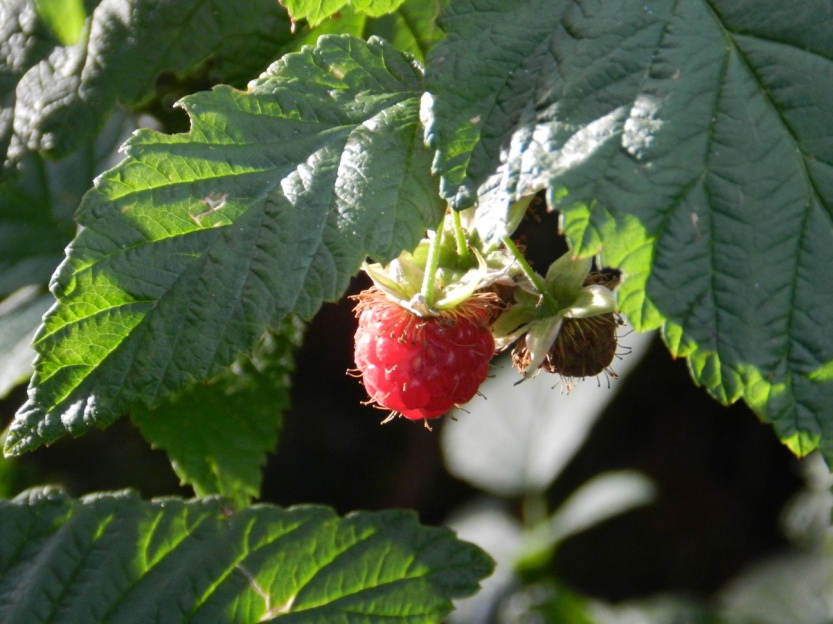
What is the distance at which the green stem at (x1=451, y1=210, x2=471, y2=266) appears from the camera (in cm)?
92

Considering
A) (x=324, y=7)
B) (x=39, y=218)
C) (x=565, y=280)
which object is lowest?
(x=565, y=280)

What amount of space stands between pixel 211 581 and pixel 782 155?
70cm

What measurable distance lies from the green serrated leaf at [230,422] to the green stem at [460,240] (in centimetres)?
33

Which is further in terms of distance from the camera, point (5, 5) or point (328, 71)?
point (5, 5)

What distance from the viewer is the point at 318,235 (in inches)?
32.7

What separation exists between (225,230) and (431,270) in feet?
0.67

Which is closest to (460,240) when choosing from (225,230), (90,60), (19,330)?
(225,230)

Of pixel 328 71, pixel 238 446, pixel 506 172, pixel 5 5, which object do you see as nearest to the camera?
pixel 506 172

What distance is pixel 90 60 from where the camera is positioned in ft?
3.30

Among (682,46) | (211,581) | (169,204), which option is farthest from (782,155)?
(211,581)

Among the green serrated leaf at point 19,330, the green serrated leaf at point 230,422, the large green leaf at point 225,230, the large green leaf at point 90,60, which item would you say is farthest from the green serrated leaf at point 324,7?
the green serrated leaf at point 19,330

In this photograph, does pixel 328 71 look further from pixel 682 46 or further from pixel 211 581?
pixel 211 581

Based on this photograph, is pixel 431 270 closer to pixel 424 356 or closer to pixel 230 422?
pixel 424 356

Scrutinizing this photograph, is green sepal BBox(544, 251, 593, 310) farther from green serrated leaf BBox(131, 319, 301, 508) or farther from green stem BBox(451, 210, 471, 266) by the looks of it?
green serrated leaf BBox(131, 319, 301, 508)
